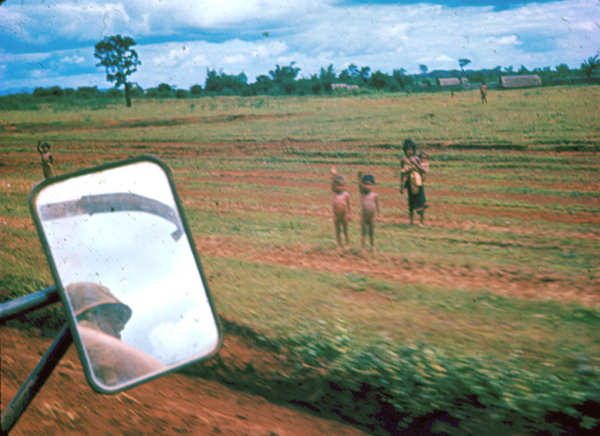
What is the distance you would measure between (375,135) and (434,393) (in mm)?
16953

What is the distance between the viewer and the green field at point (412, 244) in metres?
3.92

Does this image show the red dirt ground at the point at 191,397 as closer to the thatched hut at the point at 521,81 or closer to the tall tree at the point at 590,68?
the tall tree at the point at 590,68

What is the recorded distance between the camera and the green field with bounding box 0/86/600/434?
3.92 m

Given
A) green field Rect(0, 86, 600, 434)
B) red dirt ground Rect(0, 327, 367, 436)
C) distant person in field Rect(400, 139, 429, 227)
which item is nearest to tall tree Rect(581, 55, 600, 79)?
green field Rect(0, 86, 600, 434)

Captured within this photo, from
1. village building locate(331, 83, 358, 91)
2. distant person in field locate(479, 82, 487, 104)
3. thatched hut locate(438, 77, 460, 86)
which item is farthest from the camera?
village building locate(331, 83, 358, 91)

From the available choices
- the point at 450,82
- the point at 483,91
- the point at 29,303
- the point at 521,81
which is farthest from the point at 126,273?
the point at 450,82

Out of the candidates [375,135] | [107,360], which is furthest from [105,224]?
[375,135]

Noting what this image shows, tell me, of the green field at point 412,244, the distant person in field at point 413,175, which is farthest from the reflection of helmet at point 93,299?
the distant person in field at point 413,175

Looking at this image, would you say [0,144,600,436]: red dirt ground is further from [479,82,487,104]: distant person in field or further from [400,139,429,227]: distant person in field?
[479,82,487,104]: distant person in field

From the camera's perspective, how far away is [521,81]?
23062mm

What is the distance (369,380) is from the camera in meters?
3.74

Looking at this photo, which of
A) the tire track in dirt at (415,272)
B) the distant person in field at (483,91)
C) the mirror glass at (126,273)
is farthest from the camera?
the distant person in field at (483,91)

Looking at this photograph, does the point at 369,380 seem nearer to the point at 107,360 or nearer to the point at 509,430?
the point at 509,430

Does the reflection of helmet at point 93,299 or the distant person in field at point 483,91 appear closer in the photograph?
the reflection of helmet at point 93,299
